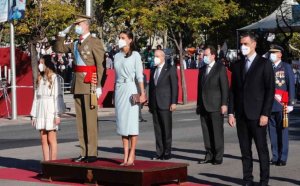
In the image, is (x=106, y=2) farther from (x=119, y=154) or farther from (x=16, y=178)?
(x=16, y=178)

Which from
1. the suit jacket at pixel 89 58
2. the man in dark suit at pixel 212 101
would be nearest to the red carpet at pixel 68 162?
the suit jacket at pixel 89 58

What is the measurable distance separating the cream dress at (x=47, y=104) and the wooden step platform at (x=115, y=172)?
2.67 feet

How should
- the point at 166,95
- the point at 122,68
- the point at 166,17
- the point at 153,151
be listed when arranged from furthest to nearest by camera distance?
the point at 166,17 < the point at 153,151 < the point at 166,95 < the point at 122,68

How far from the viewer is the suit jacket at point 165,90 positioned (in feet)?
50.8

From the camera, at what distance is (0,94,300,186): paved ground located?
1293cm

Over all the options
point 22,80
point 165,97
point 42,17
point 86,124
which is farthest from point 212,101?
point 42,17

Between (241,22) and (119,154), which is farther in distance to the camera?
(241,22)

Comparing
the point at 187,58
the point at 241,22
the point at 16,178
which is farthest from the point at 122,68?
the point at 241,22

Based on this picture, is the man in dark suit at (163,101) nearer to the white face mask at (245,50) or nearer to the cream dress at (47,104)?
the cream dress at (47,104)

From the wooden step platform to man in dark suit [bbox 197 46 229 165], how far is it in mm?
2573

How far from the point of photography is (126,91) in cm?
1231

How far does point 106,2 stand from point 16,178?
128 feet

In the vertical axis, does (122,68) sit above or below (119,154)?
above

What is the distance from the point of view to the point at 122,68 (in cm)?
1240
